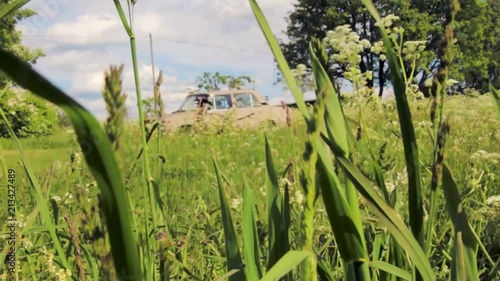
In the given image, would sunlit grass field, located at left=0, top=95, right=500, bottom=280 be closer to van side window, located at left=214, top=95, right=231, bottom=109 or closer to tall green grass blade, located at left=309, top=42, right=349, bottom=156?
tall green grass blade, located at left=309, top=42, right=349, bottom=156

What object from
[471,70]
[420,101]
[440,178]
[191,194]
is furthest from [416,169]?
[471,70]

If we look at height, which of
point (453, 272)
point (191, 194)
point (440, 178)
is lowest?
point (191, 194)

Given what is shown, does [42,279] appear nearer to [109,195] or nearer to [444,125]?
[444,125]

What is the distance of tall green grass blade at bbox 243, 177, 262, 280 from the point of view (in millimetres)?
622

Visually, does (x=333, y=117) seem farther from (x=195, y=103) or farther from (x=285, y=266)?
(x=195, y=103)

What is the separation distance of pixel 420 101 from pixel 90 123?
6.29 feet

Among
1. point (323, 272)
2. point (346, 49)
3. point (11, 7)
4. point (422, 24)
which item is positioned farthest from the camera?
point (422, 24)

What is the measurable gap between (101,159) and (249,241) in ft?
1.40

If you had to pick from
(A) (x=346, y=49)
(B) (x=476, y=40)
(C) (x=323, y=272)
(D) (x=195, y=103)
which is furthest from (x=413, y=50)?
(B) (x=476, y=40)

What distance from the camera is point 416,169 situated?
1.74 feet

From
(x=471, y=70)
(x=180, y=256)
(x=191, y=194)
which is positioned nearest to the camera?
(x=180, y=256)

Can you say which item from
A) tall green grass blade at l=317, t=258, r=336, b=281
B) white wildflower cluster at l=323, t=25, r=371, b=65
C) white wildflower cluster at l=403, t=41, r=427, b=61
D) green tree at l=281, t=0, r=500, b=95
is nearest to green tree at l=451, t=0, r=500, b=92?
green tree at l=281, t=0, r=500, b=95

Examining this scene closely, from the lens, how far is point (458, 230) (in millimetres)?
566

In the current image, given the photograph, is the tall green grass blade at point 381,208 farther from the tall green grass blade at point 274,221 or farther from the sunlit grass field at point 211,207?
the tall green grass blade at point 274,221
